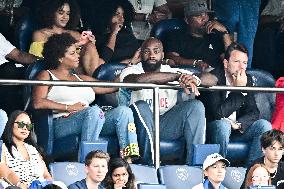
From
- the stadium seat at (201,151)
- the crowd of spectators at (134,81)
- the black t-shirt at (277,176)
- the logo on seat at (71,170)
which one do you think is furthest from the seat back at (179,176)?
the logo on seat at (71,170)

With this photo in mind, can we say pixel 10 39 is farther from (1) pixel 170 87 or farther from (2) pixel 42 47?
(1) pixel 170 87

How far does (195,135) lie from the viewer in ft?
48.0

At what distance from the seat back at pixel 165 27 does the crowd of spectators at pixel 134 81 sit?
2.5 inches

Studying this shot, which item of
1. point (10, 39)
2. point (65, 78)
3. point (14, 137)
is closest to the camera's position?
point (14, 137)

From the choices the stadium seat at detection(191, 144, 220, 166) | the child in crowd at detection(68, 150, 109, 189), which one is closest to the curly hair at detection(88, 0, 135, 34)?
the stadium seat at detection(191, 144, 220, 166)

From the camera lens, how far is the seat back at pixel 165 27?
16375mm

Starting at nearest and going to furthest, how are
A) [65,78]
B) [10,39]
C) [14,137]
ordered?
[14,137] < [65,78] < [10,39]

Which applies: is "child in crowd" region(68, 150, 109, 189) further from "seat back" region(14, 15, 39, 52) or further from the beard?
"seat back" region(14, 15, 39, 52)

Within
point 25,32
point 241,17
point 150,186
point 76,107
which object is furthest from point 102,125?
point 241,17

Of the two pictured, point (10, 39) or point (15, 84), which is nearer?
point (15, 84)

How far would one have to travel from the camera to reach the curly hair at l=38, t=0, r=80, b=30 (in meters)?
15.5

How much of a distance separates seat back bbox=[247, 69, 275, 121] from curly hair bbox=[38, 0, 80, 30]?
1893 millimetres

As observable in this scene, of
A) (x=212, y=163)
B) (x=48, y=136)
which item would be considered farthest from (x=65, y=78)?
(x=212, y=163)

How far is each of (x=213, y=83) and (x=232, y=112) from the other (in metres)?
0.59
